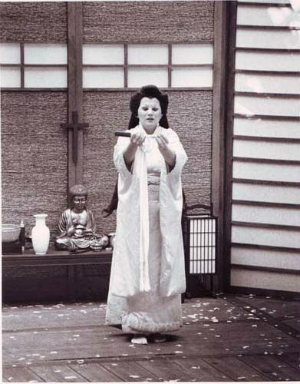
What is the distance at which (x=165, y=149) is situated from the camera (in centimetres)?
454

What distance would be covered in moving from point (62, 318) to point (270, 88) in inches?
78.5

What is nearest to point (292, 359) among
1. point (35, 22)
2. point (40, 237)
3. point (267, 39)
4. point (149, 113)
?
point (149, 113)

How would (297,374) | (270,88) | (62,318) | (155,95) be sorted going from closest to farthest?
(297,374) < (155,95) < (62,318) < (270,88)

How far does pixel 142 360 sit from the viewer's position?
445cm

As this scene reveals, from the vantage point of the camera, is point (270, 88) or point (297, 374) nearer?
point (297, 374)

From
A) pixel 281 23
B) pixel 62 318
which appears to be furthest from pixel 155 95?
pixel 62 318

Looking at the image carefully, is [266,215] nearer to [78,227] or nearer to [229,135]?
[229,135]

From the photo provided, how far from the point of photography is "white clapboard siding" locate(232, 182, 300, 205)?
19.3ft

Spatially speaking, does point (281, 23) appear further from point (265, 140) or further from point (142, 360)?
point (142, 360)

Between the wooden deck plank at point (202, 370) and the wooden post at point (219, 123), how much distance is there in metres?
1.71

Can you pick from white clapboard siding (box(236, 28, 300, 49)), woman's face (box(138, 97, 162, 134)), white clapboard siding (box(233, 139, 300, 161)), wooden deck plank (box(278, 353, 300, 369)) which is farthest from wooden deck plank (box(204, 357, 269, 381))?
white clapboard siding (box(236, 28, 300, 49))

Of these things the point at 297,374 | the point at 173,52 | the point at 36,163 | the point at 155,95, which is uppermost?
the point at 173,52

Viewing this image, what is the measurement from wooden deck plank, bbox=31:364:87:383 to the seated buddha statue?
63.0 inches

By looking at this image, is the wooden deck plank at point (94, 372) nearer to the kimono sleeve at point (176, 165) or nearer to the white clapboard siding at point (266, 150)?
the kimono sleeve at point (176, 165)
